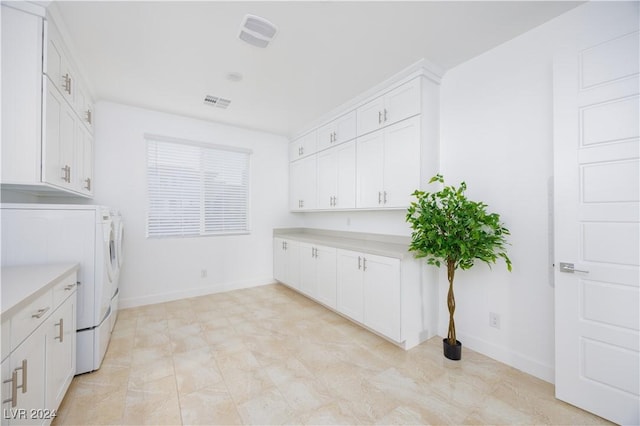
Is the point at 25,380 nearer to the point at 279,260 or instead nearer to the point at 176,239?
the point at 176,239

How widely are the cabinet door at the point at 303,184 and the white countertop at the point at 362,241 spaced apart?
506 mm

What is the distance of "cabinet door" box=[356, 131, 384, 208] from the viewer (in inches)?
119

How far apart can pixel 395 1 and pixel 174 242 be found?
3834mm

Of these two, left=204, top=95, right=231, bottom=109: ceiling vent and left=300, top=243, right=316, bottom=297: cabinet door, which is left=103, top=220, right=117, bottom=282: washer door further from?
left=300, top=243, right=316, bottom=297: cabinet door

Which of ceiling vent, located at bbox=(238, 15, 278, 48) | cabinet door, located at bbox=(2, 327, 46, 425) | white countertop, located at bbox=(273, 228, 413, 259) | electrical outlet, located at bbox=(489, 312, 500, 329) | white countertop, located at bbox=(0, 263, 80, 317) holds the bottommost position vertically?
electrical outlet, located at bbox=(489, 312, 500, 329)

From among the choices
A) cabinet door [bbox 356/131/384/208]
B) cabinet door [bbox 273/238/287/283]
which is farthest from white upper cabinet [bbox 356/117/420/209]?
cabinet door [bbox 273/238/287/283]

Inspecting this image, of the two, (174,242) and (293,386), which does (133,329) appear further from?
(293,386)

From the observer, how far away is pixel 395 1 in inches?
71.0

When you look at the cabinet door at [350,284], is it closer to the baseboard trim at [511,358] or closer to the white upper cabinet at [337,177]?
the white upper cabinet at [337,177]

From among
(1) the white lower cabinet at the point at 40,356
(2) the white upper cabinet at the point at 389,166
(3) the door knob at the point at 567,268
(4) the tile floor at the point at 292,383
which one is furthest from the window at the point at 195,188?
(3) the door knob at the point at 567,268

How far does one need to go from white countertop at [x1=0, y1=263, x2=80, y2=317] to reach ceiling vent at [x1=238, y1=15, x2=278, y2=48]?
2.11 meters

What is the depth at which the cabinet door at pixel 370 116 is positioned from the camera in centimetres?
302

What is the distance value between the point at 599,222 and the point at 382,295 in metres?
1.65

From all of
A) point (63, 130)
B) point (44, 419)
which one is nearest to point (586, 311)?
point (44, 419)
